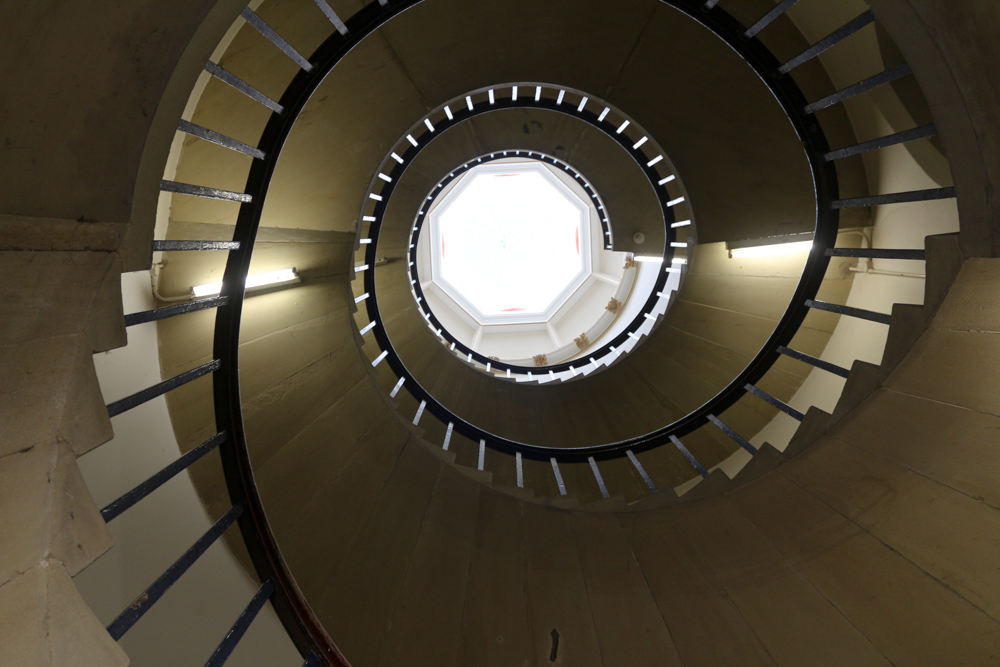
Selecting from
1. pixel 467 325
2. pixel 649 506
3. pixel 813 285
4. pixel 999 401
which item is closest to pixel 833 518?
pixel 999 401

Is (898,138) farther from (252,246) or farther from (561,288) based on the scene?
(561,288)

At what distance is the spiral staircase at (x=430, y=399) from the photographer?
1.48m

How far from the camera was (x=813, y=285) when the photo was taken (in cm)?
299

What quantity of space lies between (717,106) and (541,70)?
1.71m

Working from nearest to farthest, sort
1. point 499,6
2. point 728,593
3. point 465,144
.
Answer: point 728,593 → point 499,6 → point 465,144

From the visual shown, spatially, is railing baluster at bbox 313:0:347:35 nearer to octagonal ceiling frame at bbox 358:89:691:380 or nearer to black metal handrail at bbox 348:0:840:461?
black metal handrail at bbox 348:0:840:461

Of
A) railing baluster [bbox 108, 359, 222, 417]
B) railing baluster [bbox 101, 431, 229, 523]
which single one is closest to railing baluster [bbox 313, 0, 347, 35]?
railing baluster [bbox 108, 359, 222, 417]

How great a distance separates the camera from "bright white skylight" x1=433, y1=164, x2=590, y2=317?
1294 cm

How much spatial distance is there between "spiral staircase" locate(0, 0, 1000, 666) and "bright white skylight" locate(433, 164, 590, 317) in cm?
706

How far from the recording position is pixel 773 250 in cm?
482

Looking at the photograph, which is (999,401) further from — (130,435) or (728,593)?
(130,435)

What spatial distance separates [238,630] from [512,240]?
45.3ft

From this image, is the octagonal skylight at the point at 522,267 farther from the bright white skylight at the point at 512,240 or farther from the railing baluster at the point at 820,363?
the railing baluster at the point at 820,363

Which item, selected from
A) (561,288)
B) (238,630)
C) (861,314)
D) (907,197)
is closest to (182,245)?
(238,630)
